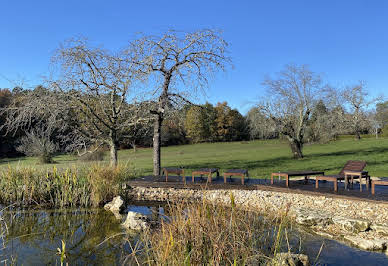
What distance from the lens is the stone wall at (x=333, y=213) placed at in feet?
15.5

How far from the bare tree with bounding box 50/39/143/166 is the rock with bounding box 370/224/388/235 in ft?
21.9

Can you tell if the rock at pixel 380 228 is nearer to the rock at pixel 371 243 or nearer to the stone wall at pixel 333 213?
the stone wall at pixel 333 213

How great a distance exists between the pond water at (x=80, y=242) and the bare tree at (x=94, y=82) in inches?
129

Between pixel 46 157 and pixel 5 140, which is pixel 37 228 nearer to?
pixel 46 157

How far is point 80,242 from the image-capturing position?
479 cm

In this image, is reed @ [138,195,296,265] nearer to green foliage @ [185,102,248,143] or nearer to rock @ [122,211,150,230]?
rock @ [122,211,150,230]

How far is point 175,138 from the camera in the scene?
41.1 m

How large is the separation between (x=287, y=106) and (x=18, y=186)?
1439 centimetres

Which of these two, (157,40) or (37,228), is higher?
(157,40)

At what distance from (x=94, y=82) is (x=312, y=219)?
7.73m

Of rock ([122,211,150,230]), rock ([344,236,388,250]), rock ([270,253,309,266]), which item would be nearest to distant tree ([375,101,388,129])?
rock ([344,236,388,250])

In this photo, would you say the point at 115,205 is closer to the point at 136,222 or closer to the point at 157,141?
the point at 136,222

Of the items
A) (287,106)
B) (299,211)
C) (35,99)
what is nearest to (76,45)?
(35,99)

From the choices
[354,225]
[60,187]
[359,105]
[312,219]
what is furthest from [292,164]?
[359,105]
